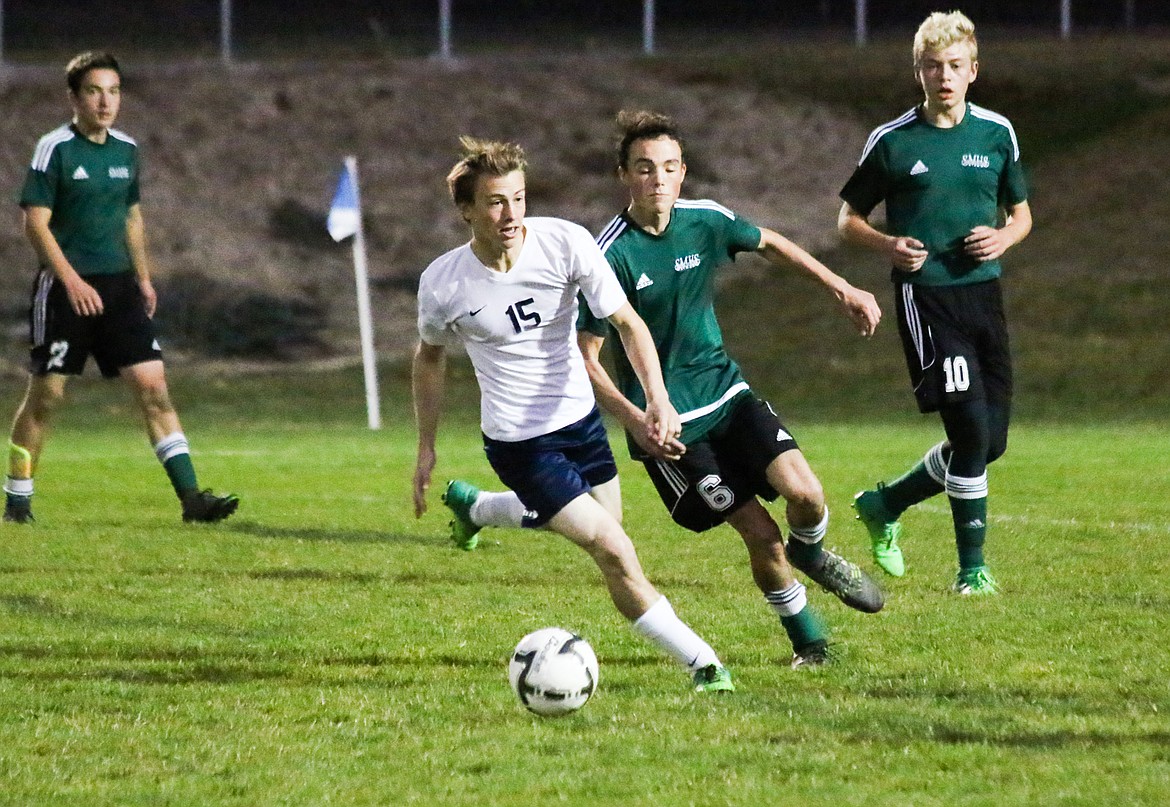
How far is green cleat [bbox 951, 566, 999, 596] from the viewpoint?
820 centimetres

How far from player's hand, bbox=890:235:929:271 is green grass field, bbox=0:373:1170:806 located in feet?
4.72

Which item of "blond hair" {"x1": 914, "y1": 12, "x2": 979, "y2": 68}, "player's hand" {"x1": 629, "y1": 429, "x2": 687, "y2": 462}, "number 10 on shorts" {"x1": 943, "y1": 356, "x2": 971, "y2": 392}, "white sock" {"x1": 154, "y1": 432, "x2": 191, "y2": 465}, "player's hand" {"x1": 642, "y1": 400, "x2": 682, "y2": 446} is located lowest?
"white sock" {"x1": 154, "y1": 432, "x2": 191, "y2": 465}

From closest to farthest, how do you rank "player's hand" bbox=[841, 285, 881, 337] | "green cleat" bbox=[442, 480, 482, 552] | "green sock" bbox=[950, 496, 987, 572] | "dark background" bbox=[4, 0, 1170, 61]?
"player's hand" bbox=[841, 285, 881, 337] → "green sock" bbox=[950, 496, 987, 572] → "green cleat" bbox=[442, 480, 482, 552] → "dark background" bbox=[4, 0, 1170, 61]

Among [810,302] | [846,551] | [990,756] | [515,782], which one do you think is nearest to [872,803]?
[990,756]

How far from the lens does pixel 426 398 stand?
6570 mm

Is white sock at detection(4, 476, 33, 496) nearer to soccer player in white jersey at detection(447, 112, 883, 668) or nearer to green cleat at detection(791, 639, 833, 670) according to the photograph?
soccer player in white jersey at detection(447, 112, 883, 668)

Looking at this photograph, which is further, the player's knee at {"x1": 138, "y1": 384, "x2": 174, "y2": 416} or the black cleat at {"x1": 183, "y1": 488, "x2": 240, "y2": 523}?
the black cleat at {"x1": 183, "y1": 488, "x2": 240, "y2": 523}

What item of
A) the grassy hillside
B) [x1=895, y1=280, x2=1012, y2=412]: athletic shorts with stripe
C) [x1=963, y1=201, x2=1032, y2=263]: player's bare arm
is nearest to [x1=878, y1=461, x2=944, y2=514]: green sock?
[x1=895, y1=280, x2=1012, y2=412]: athletic shorts with stripe

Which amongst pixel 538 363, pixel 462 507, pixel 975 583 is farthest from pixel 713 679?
pixel 462 507

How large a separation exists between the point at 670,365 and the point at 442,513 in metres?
5.37

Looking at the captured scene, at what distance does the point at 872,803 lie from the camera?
188 inches

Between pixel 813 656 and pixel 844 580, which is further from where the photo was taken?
pixel 844 580

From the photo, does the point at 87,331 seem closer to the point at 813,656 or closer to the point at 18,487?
the point at 18,487

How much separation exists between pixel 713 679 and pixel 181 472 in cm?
572
